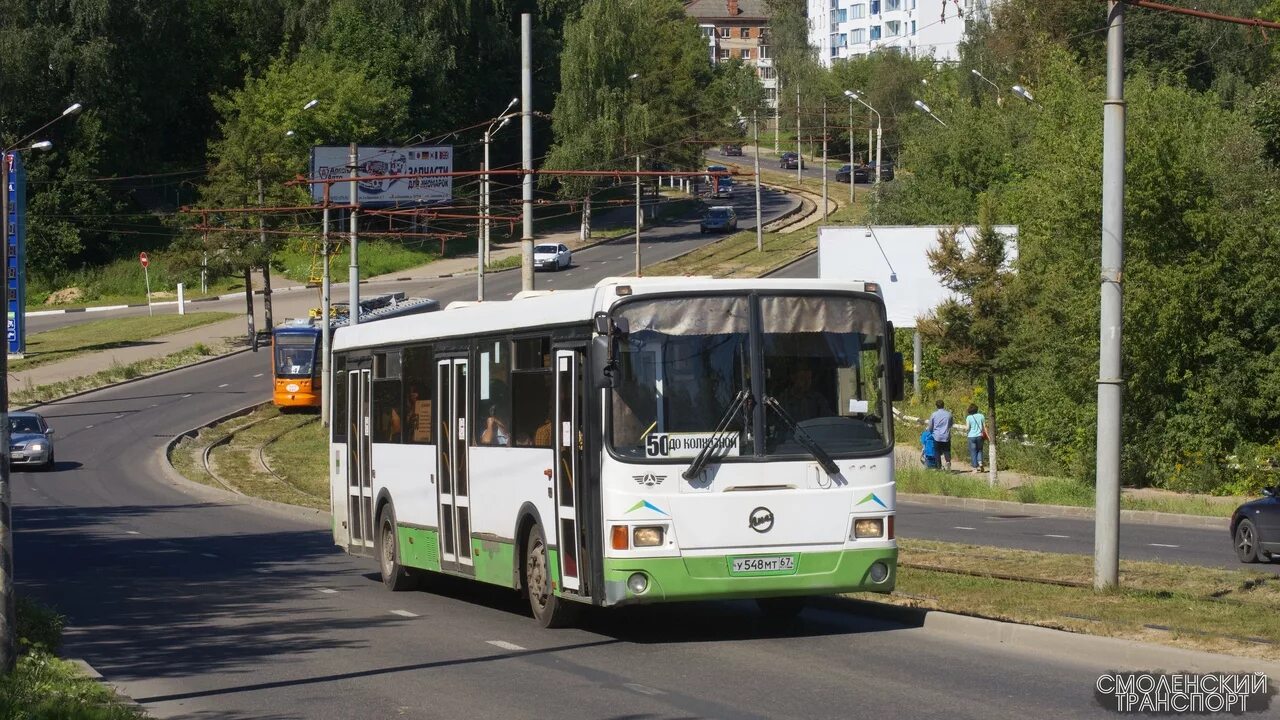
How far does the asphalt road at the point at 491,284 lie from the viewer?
76188 mm

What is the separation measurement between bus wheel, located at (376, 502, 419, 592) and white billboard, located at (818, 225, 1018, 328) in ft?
104

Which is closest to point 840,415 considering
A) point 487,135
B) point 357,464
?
point 357,464

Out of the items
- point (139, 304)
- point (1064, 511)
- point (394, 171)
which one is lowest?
point (139, 304)

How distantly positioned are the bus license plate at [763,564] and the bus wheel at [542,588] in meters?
1.78

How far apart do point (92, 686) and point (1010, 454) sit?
3290 cm

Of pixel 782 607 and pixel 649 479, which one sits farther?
pixel 782 607

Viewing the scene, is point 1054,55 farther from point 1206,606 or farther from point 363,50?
point 363,50

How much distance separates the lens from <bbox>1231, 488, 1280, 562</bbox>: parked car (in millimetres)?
19359

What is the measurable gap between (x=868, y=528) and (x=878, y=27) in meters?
152

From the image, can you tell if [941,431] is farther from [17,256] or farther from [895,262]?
[17,256]

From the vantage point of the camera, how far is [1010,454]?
132 feet

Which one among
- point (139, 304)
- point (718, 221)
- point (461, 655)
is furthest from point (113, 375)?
point (461, 655)

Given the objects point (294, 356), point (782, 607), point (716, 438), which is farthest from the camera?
point (294, 356)

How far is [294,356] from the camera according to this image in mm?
54281
